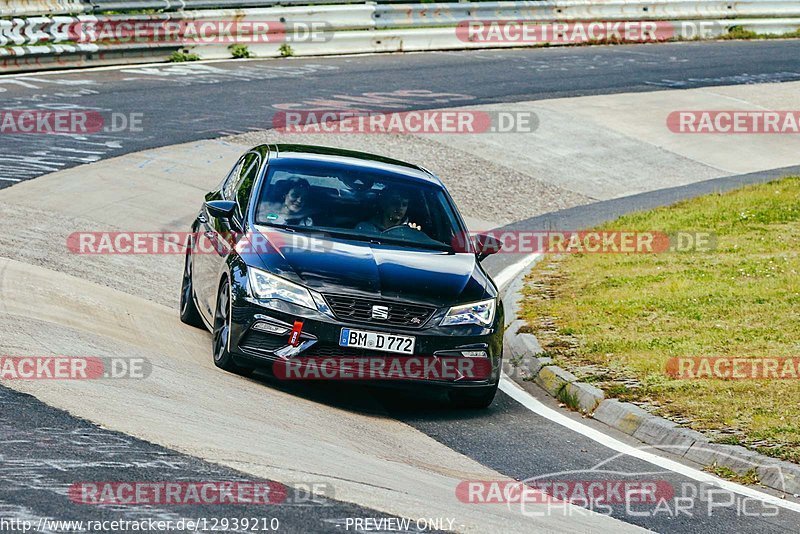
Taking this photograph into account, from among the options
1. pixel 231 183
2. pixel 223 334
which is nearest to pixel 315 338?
pixel 223 334

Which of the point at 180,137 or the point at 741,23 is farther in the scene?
the point at 741,23

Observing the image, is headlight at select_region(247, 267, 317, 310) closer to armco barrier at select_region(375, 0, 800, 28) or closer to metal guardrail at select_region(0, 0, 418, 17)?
metal guardrail at select_region(0, 0, 418, 17)

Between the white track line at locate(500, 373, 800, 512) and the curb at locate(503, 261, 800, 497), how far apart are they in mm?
155

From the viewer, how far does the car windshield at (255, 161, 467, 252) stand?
9.78 metres

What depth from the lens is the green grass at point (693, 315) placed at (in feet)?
29.8

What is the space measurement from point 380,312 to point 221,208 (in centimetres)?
190

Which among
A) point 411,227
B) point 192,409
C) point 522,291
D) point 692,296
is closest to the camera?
point 192,409

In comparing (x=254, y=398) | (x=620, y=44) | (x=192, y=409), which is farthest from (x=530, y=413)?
(x=620, y=44)

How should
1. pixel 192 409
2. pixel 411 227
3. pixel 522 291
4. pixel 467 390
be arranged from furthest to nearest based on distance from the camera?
pixel 522 291 < pixel 411 227 < pixel 467 390 < pixel 192 409

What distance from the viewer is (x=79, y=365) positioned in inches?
328

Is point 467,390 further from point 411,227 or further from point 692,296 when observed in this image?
point 692,296

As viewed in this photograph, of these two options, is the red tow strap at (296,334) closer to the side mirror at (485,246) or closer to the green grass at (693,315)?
the side mirror at (485,246)

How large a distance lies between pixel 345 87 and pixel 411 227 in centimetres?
1370

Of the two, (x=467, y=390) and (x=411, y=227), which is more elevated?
(x=411, y=227)
